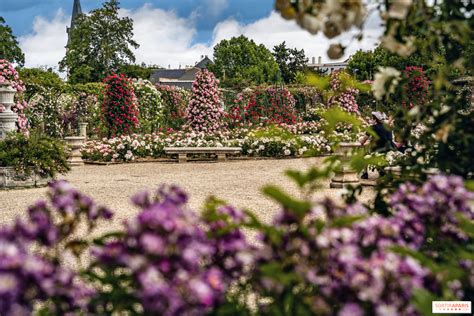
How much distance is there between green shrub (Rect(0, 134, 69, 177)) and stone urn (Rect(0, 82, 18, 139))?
0.79 meters

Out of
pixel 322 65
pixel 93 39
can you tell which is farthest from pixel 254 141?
pixel 322 65

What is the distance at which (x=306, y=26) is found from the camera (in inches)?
74.7

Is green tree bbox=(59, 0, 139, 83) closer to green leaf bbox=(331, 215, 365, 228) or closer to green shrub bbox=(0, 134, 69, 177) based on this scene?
green shrub bbox=(0, 134, 69, 177)

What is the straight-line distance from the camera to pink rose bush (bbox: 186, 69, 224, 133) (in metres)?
18.3

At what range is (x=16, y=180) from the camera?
993 cm

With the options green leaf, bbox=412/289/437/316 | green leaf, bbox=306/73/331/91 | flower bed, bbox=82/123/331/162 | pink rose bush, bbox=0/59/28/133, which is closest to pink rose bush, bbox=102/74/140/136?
Result: flower bed, bbox=82/123/331/162

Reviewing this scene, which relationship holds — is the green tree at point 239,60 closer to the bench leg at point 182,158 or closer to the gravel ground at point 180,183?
the bench leg at point 182,158

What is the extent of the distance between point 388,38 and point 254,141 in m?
13.0

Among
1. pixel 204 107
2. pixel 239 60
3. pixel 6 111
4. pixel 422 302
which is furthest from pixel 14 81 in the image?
pixel 239 60

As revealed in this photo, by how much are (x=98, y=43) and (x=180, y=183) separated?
42263mm

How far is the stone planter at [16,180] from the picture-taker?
9844mm

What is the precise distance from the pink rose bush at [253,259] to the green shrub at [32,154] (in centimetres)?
853

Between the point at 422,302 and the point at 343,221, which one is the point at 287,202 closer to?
the point at 343,221

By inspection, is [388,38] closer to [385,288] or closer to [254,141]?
[385,288]
